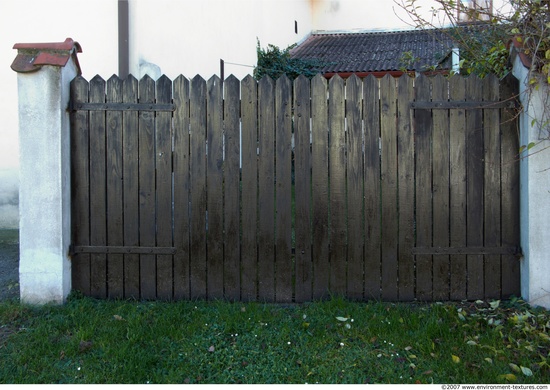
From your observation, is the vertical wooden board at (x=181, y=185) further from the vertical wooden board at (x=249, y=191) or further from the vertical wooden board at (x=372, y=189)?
the vertical wooden board at (x=372, y=189)

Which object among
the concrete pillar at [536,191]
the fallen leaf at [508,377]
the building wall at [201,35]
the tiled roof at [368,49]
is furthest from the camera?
the tiled roof at [368,49]

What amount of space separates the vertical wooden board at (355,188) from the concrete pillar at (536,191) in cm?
124

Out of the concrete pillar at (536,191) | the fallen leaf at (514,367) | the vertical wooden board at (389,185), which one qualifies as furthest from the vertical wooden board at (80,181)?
the concrete pillar at (536,191)

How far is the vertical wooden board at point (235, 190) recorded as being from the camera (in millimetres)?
3961

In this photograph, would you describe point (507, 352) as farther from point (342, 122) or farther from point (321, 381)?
point (342, 122)

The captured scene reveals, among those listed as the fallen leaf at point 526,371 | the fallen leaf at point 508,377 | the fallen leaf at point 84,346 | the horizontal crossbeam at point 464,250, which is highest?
the horizontal crossbeam at point 464,250

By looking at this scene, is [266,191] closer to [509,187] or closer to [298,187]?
[298,187]

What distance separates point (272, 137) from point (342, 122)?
1.89ft

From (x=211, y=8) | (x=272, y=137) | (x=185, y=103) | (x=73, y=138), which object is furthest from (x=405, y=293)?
(x=211, y=8)

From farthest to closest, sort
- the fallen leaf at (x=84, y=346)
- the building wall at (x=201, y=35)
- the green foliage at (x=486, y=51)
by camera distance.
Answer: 1. the building wall at (x=201, y=35)
2. the green foliage at (x=486, y=51)
3. the fallen leaf at (x=84, y=346)

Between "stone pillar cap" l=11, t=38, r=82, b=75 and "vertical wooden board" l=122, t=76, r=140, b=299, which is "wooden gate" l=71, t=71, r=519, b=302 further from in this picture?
"stone pillar cap" l=11, t=38, r=82, b=75

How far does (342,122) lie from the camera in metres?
3.93

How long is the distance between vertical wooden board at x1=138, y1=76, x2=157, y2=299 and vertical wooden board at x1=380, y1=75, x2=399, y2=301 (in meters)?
1.87

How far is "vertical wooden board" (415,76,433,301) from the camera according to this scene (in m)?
3.93
